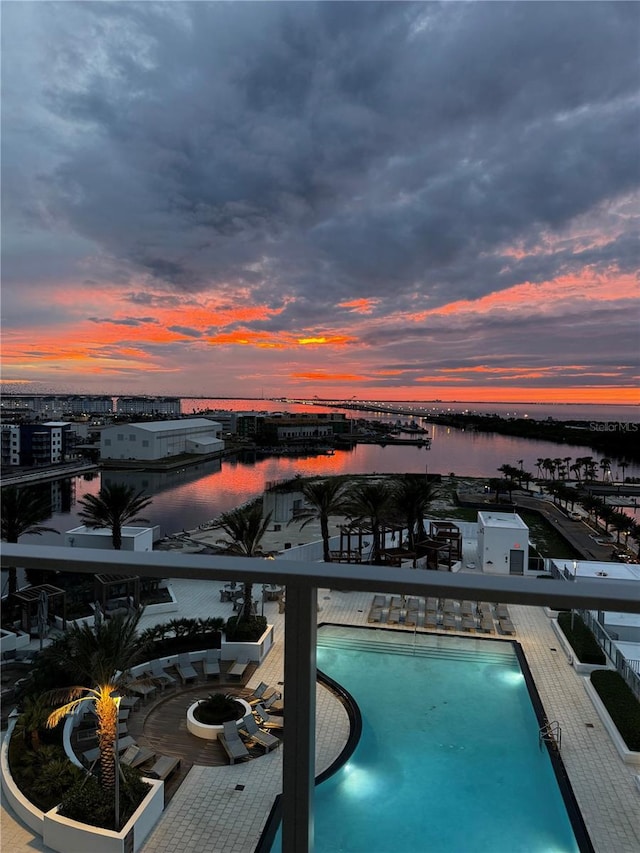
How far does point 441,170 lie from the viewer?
14.1 m

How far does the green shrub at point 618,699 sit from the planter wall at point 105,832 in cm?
180

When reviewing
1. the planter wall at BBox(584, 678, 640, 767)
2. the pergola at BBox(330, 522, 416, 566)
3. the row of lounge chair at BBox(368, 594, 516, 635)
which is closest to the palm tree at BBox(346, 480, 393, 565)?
the pergola at BBox(330, 522, 416, 566)

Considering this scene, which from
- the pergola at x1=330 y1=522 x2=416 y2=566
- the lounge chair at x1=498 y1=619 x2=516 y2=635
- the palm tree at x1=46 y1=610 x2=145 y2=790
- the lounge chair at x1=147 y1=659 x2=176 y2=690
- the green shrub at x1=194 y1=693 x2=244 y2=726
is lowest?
the pergola at x1=330 y1=522 x2=416 y2=566

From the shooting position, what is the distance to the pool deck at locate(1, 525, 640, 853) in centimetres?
90

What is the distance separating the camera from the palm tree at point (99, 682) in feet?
3.97

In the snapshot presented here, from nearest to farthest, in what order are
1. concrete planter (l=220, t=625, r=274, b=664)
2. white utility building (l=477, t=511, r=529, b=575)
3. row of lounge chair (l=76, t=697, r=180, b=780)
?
concrete planter (l=220, t=625, r=274, b=664)
row of lounge chair (l=76, t=697, r=180, b=780)
white utility building (l=477, t=511, r=529, b=575)

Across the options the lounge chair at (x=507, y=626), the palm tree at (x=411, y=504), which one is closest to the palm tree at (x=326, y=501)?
the palm tree at (x=411, y=504)

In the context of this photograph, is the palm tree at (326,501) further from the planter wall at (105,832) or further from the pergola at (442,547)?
the planter wall at (105,832)

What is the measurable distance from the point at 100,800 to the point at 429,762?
0.87 m

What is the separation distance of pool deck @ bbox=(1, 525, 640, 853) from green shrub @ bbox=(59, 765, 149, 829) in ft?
0.31

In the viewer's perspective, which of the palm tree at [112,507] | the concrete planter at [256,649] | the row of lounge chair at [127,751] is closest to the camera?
the concrete planter at [256,649]

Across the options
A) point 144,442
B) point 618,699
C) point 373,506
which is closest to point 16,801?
point 618,699

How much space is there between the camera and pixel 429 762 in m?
1.05

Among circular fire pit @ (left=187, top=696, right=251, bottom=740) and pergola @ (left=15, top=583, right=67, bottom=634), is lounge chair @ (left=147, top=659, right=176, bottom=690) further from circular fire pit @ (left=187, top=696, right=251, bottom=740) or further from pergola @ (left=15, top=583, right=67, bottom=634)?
pergola @ (left=15, top=583, right=67, bottom=634)
